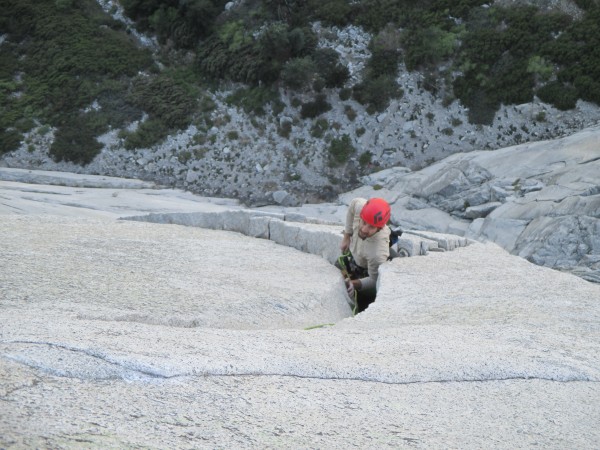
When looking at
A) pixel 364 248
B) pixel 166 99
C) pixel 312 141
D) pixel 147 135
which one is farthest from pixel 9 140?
pixel 364 248

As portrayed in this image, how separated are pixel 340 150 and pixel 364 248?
20.8 metres

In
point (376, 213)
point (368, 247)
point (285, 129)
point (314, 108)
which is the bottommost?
point (368, 247)

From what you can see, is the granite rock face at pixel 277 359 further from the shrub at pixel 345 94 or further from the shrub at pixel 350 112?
the shrub at pixel 345 94

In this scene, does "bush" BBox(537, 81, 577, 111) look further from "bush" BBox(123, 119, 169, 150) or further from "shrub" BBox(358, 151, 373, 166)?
"bush" BBox(123, 119, 169, 150)

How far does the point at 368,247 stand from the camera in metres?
10.1

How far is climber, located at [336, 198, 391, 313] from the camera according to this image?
9.48 m

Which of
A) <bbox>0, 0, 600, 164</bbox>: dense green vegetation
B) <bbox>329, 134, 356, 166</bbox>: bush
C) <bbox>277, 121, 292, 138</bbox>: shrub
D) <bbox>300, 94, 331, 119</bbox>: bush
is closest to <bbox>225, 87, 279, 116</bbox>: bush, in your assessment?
<bbox>0, 0, 600, 164</bbox>: dense green vegetation

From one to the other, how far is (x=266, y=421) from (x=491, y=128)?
27.9 meters

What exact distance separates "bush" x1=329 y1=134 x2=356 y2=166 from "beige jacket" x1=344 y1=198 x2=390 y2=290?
66.1 ft

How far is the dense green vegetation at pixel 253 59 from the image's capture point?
3067 cm

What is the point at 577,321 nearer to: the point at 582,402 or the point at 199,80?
the point at 582,402

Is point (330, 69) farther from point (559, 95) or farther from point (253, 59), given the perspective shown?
point (559, 95)

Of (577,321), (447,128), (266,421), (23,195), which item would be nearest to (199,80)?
(447,128)

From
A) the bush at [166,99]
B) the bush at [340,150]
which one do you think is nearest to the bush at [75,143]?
the bush at [166,99]
